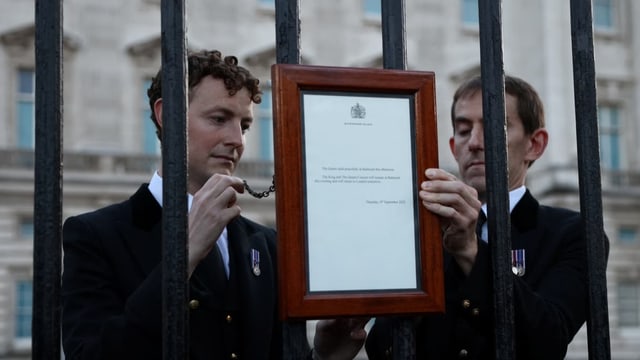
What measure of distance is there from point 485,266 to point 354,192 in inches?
14.6

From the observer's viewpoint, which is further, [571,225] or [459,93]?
[459,93]

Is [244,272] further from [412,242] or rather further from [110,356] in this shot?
[412,242]

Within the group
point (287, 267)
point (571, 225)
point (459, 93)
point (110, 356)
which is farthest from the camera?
point (459, 93)

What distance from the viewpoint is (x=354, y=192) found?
1.76 meters

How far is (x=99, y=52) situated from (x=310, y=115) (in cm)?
2089

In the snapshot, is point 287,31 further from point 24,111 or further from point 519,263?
point 24,111

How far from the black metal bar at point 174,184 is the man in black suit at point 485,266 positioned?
39 centimetres

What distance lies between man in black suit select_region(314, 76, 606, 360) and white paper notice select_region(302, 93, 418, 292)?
0.06 metres

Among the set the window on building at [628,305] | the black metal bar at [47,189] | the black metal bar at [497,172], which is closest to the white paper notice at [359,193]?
the black metal bar at [497,172]

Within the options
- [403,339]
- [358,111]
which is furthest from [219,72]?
[403,339]

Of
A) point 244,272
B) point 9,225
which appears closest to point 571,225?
point 244,272

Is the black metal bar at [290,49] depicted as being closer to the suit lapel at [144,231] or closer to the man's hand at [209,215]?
the man's hand at [209,215]

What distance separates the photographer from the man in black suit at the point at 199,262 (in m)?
1.91

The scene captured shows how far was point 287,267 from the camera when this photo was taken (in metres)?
1.69
